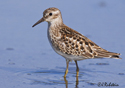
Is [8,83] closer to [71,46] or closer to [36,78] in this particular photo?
[36,78]

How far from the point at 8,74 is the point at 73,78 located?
1836 millimetres

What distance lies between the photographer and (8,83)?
9133 millimetres

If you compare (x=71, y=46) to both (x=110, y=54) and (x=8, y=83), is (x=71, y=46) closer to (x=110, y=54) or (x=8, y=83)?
(x=110, y=54)

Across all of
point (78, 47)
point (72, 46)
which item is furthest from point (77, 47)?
point (72, 46)

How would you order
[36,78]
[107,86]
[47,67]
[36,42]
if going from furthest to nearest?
[36,42]
[47,67]
[36,78]
[107,86]

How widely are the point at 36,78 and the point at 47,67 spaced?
0.91 metres

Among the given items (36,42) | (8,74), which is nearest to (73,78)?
(8,74)

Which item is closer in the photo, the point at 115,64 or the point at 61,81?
the point at 61,81

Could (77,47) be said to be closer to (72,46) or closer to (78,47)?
(78,47)

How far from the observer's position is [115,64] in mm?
10742

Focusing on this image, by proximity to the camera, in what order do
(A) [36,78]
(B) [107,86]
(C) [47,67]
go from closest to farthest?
(B) [107,86], (A) [36,78], (C) [47,67]

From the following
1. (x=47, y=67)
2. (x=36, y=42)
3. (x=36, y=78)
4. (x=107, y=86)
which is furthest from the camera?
(x=36, y=42)

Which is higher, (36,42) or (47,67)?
(36,42)

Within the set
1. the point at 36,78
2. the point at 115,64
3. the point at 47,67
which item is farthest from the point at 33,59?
the point at 115,64
